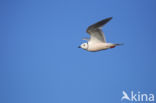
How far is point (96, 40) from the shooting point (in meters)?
6.45

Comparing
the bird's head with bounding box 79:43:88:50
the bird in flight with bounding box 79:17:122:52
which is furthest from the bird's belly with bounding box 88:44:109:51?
the bird's head with bounding box 79:43:88:50

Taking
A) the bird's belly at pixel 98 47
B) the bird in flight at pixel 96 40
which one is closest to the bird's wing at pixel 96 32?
the bird in flight at pixel 96 40

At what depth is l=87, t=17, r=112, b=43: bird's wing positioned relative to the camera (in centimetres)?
613

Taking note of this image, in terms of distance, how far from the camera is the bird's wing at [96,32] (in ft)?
20.1

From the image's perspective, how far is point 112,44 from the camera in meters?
6.21

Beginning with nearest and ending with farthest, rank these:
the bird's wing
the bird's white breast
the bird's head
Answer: the bird's wing < the bird's white breast < the bird's head

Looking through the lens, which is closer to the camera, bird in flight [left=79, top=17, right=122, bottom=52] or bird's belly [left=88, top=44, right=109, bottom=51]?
bird in flight [left=79, top=17, right=122, bottom=52]

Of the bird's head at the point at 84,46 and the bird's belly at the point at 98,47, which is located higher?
the bird's head at the point at 84,46

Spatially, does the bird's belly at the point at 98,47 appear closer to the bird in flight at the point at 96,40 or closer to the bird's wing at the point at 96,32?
the bird in flight at the point at 96,40

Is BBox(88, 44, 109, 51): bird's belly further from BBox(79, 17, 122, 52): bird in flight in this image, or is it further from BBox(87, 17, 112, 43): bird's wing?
BBox(87, 17, 112, 43): bird's wing

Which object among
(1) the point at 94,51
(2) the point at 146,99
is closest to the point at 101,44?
(1) the point at 94,51

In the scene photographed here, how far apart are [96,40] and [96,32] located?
0.20m

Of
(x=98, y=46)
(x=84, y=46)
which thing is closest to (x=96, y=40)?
(x=98, y=46)

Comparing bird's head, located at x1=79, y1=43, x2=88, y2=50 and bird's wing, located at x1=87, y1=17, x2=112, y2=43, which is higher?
bird's wing, located at x1=87, y1=17, x2=112, y2=43
